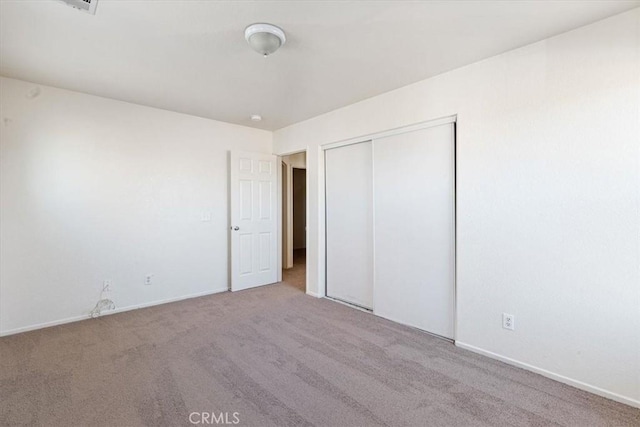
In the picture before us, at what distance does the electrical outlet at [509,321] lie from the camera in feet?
7.43

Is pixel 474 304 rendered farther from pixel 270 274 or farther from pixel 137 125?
pixel 137 125

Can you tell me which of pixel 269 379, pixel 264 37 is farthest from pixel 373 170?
pixel 269 379

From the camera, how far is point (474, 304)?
2.47 m

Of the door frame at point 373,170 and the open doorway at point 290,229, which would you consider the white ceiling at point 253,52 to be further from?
the open doorway at point 290,229

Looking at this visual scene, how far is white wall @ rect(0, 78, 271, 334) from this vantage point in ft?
9.30

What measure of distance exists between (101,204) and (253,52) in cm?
245

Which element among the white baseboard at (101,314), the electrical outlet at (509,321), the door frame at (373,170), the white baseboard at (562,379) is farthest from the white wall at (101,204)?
the electrical outlet at (509,321)

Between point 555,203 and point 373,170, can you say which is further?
point 373,170

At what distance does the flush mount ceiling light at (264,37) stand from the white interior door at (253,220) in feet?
7.57

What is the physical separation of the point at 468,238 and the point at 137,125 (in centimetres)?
381

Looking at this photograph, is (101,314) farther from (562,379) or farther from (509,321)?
(562,379)

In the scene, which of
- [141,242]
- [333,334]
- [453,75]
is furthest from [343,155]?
[141,242]

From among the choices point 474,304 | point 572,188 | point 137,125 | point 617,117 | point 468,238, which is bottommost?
point 474,304

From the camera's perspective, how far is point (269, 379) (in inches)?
82.6
